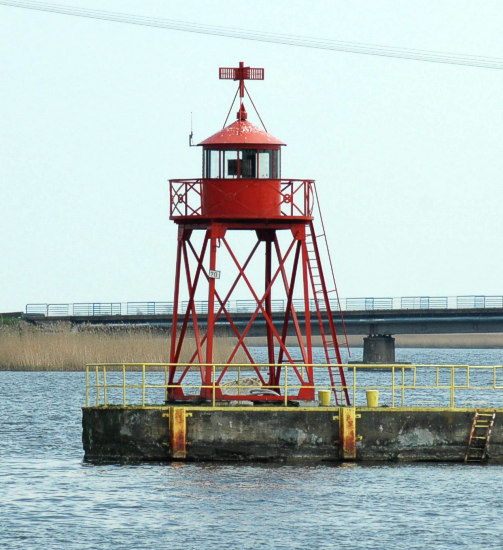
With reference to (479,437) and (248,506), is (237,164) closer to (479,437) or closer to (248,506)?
(479,437)

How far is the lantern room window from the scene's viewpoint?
4147 centimetres

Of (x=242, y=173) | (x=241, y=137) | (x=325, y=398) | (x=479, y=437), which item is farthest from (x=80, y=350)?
(x=479, y=437)

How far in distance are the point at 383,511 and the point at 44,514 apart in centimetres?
809

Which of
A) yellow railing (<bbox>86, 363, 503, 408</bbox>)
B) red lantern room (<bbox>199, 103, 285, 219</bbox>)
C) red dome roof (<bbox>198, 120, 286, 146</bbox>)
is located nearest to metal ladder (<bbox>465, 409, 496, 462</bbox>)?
yellow railing (<bbox>86, 363, 503, 408</bbox>)

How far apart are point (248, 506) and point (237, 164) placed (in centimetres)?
1249

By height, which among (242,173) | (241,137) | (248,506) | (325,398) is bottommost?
(248,506)

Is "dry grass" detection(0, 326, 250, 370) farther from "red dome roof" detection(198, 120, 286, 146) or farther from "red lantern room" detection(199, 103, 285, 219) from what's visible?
"red lantern room" detection(199, 103, 285, 219)

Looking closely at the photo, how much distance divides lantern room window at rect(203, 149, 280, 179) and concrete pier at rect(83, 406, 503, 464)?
7.68 metres

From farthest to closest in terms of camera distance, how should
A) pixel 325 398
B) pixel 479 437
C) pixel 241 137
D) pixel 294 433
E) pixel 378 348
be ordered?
pixel 378 348 < pixel 241 137 < pixel 325 398 < pixel 479 437 < pixel 294 433

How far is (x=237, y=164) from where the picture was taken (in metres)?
41.5

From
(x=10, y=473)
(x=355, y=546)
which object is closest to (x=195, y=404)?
(x=10, y=473)

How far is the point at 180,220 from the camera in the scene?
136ft

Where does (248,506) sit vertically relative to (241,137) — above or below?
below

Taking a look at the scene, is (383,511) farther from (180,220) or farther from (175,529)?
(180,220)
